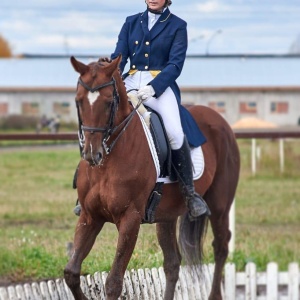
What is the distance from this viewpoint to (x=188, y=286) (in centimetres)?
883

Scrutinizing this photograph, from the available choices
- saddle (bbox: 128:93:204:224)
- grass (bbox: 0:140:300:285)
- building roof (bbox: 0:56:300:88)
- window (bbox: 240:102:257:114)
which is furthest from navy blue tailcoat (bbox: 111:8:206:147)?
window (bbox: 240:102:257:114)

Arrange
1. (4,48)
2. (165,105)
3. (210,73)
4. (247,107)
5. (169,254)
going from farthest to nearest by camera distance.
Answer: (4,48)
(247,107)
(210,73)
(169,254)
(165,105)

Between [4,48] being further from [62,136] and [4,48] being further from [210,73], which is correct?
[62,136]

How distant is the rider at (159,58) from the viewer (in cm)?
736

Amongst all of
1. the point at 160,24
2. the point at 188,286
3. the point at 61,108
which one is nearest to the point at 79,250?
the point at 160,24

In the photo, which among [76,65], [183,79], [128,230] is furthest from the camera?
[183,79]

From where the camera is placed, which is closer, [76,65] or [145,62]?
[76,65]

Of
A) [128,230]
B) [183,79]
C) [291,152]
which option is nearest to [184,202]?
[128,230]

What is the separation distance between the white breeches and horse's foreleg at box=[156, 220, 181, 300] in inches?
43.4

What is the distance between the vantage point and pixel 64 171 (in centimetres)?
2244

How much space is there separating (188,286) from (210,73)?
113 feet

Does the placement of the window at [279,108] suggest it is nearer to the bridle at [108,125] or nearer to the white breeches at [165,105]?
the white breeches at [165,105]

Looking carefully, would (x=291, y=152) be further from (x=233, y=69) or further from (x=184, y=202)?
(x=233, y=69)

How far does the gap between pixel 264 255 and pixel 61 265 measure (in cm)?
215
